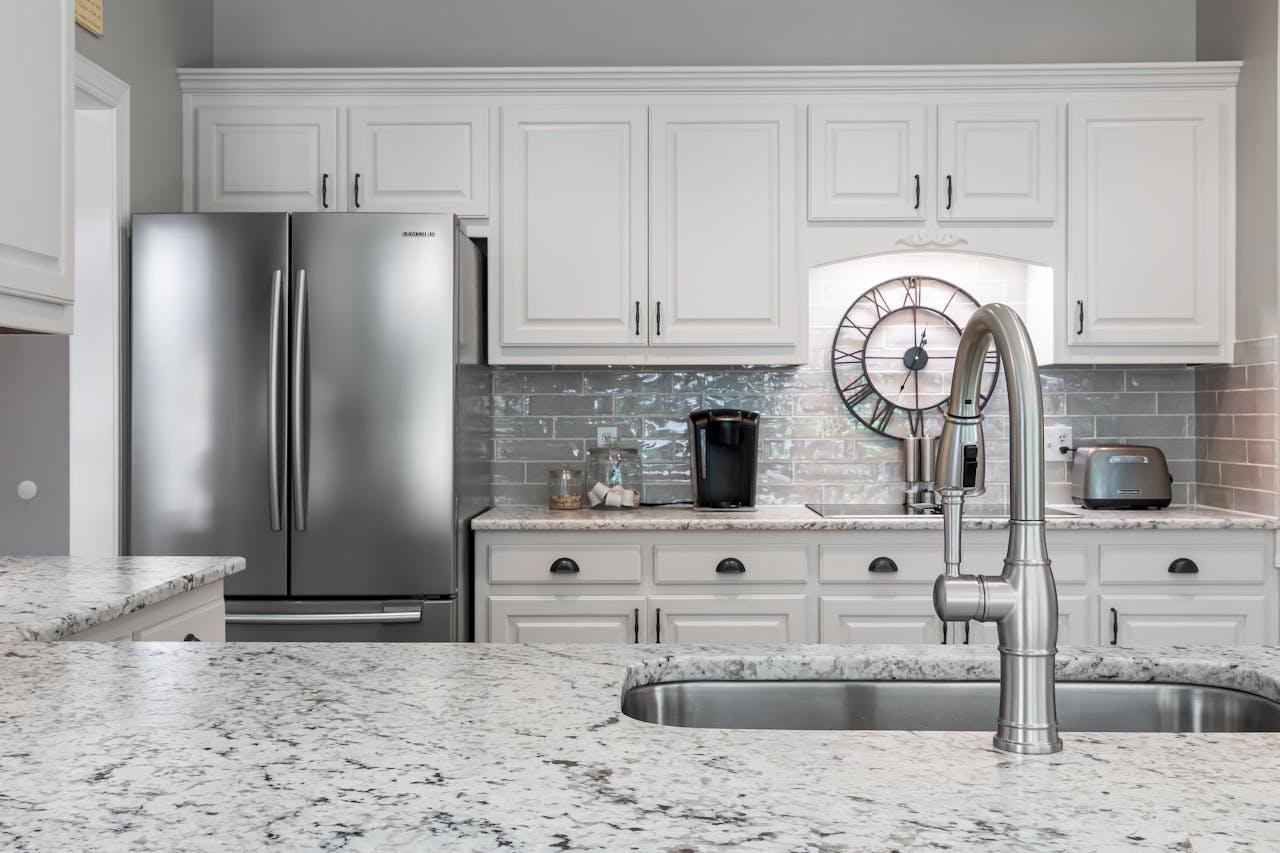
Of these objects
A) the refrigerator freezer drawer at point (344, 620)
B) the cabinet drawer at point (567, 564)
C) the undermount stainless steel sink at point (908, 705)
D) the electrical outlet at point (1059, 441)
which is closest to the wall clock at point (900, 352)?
the electrical outlet at point (1059, 441)

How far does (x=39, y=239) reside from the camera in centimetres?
188

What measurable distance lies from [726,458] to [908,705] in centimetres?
216

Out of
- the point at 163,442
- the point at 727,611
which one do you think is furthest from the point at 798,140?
the point at 163,442

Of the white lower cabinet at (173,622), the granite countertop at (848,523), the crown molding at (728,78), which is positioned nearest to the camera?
the white lower cabinet at (173,622)

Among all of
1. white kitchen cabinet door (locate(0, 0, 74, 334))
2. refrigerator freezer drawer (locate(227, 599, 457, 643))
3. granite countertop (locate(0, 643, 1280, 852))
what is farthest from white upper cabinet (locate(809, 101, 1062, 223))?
granite countertop (locate(0, 643, 1280, 852))

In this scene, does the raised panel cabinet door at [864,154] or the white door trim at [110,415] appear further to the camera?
the raised panel cabinet door at [864,154]

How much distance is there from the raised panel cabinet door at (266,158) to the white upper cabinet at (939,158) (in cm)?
158

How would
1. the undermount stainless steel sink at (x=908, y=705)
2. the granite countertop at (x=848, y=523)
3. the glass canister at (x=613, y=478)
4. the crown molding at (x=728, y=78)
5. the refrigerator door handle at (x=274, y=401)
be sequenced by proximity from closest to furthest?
the undermount stainless steel sink at (x=908, y=705), the refrigerator door handle at (x=274, y=401), the granite countertop at (x=848, y=523), the crown molding at (x=728, y=78), the glass canister at (x=613, y=478)

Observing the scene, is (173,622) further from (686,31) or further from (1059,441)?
(1059,441)

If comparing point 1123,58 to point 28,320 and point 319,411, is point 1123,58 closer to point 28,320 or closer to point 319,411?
point 319,411

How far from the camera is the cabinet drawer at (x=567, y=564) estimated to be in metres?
3.12

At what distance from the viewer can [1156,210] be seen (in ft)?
10.9

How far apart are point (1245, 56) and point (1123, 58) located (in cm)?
44

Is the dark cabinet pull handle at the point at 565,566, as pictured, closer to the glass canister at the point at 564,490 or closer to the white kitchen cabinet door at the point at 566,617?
the white kitchen cabinet door at the point at 566,617
